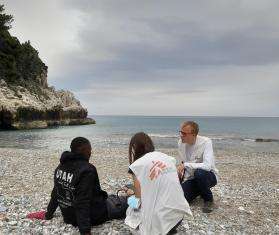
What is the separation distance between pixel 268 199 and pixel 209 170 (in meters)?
3.60

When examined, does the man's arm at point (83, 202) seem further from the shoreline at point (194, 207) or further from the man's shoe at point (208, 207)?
the man's shoe at point (208, 207)

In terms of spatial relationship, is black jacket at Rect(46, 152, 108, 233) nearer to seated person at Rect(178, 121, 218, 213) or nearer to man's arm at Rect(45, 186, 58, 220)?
man's arm at Rect(45, 186, 58, 220)

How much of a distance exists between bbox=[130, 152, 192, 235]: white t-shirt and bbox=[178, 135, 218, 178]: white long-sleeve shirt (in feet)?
8.10

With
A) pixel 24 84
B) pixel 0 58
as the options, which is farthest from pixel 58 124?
pixel 0 58

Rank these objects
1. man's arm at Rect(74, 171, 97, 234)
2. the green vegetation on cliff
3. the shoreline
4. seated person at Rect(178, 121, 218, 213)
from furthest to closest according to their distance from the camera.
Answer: the green vegetation on cliff → seated person at Rect(178, 121, 218, 213) → the shoreline → man's arm at Rect(74, 171, 97, 234)

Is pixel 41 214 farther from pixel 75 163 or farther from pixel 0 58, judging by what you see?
pixel 0 58

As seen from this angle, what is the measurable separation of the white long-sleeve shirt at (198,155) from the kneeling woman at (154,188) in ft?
7.94

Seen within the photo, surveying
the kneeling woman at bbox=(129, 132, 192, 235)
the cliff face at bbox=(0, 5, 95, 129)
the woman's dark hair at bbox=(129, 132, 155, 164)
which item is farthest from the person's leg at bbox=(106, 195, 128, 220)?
Answer: the cliff face at bbox=(0, 5, 95, 129)

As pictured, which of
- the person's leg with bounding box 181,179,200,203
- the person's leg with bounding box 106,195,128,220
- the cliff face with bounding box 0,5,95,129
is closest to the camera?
the person's leg with bounding box 106,195,128,220

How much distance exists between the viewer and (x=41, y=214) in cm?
874

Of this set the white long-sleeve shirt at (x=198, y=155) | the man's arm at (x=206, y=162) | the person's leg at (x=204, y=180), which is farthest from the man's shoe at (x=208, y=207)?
the man's arm at (x=206, y=162)

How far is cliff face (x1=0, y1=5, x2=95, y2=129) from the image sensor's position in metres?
73.8

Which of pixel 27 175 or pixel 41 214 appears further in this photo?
pixel 27 175

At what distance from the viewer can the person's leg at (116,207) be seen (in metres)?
8.39
